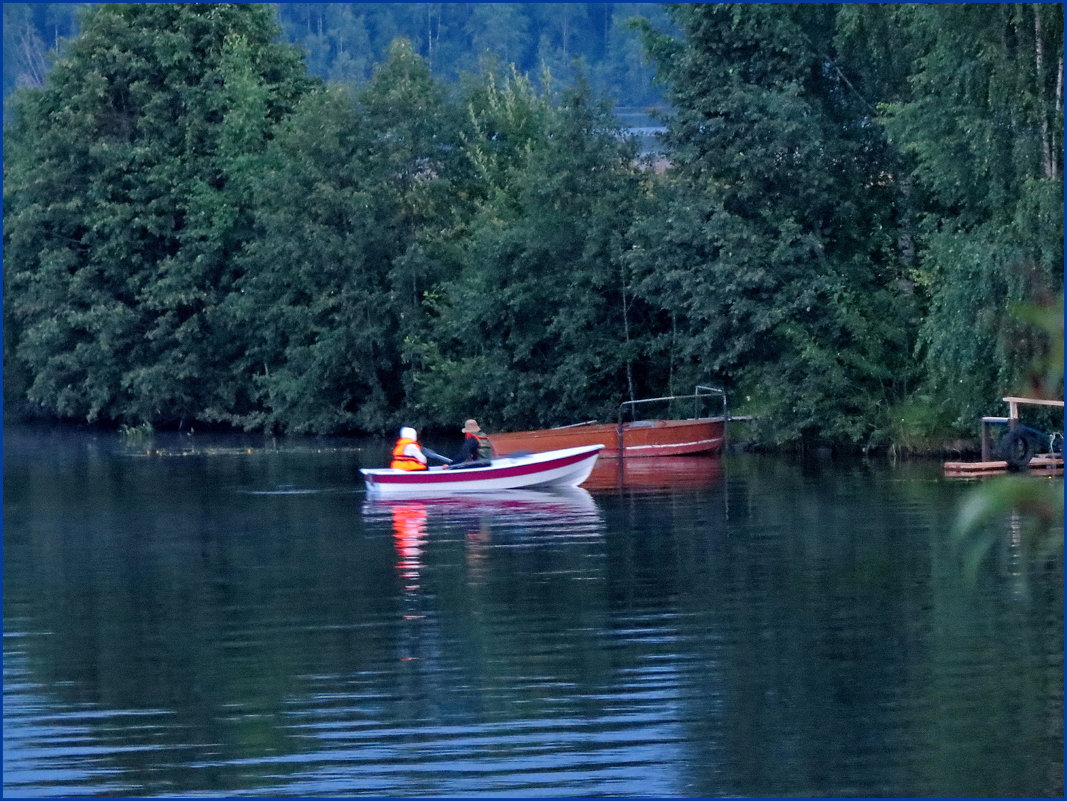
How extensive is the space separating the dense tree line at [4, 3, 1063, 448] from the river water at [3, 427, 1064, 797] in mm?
6660

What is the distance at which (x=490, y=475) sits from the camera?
29.7 meters

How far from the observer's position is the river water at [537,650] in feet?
35.7

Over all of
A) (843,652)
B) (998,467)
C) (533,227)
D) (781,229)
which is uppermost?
(533,227)

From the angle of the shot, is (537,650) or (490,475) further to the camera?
(490,475)

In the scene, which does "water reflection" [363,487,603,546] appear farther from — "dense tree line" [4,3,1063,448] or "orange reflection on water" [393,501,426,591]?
"dense tree line" [4,3,1063,448]

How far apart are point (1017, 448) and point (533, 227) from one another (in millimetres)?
15453

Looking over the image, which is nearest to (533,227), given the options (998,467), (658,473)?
(658,473)

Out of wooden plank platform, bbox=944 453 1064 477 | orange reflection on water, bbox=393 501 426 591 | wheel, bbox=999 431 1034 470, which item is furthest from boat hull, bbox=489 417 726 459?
wheel, bbox=999 431 1034 470

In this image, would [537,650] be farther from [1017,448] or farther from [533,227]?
[533,227]

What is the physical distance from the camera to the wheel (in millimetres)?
29047

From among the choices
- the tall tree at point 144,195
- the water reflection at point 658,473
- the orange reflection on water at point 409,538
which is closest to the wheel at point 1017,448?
the water reflection at point 658,473

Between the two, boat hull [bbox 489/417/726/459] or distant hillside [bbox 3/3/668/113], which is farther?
distant hillside [bbox 3/3/668/113]

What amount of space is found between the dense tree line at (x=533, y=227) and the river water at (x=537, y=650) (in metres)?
6.66

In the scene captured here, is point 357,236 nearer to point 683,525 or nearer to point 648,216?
point 648,216
